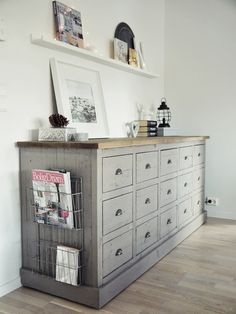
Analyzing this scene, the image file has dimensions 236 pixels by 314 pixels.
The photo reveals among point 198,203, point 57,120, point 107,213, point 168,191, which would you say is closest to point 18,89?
point 57,120

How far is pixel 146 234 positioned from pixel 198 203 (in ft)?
4.18

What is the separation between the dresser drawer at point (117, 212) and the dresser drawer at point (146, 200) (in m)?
0.12

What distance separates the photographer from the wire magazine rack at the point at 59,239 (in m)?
2.02

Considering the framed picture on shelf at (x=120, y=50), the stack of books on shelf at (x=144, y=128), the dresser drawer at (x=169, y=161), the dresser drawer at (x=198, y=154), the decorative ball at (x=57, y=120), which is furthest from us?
the dresser drawer at (x=198, y=154)

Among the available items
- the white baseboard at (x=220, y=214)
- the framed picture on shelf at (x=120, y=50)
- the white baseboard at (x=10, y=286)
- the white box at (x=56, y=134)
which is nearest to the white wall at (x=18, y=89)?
the white baseboard at (x=10, y=286)

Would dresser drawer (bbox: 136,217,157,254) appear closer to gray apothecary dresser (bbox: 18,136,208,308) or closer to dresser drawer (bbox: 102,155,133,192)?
gray apothecary dresser (bbox: 18,136,208,308)

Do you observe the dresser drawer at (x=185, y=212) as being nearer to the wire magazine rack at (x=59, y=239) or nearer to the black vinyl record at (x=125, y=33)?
the wire magazine rack at (x=59, y=239)

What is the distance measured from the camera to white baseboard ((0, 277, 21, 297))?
2134mm

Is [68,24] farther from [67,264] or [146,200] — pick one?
[67,264]

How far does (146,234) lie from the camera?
2561 mm

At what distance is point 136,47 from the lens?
11.7 feet

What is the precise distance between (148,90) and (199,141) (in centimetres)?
82

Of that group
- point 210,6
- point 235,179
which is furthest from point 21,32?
point 235,179

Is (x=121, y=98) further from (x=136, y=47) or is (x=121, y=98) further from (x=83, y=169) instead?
(x=83, y=169)
